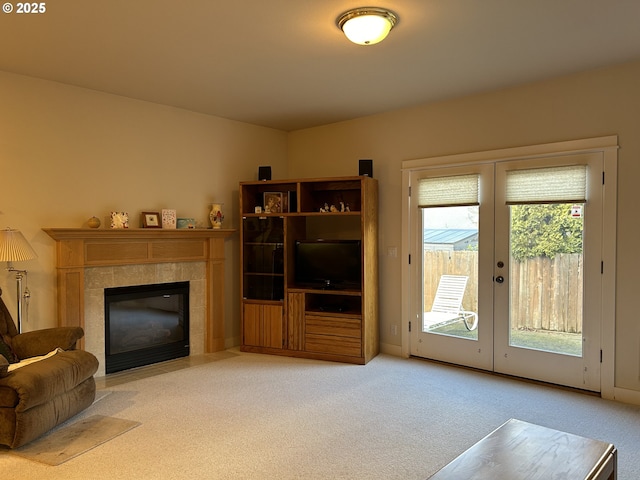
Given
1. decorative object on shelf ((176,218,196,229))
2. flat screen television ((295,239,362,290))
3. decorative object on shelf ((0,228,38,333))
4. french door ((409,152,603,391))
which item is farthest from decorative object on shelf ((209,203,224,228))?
french door ((409,152,603,391))

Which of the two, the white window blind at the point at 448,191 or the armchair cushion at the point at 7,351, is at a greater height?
the white window blind at the point at 448,191

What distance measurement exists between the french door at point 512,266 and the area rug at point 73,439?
3123mm

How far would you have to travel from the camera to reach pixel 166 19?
9.67 feet

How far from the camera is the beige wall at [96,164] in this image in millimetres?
3994

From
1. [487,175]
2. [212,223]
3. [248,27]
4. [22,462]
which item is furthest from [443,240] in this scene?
[22,462]

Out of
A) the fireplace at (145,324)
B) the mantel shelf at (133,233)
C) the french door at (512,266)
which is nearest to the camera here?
the french door at (512,266)

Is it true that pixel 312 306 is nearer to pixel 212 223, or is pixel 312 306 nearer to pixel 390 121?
pixel 212 223

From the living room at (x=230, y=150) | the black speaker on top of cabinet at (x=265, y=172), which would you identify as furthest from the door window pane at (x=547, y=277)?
the black speaker on top of cabinet at (x=265, y=172)

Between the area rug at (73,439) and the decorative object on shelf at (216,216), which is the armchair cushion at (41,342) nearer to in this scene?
the area rug at (73,439)

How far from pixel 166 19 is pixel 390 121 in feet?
9.58

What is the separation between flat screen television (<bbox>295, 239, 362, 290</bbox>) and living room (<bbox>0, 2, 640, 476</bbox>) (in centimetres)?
42

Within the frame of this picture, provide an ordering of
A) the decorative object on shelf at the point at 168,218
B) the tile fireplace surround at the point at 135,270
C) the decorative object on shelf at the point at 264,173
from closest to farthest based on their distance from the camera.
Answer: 1. the tile fireplace surround at the point at 135,270
2. the decorative object on shelf at the point at 168,218
3. the decorative object on shelf at the point at 264,173

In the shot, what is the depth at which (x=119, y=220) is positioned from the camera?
450cm

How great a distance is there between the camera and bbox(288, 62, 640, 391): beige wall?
12.4ft
